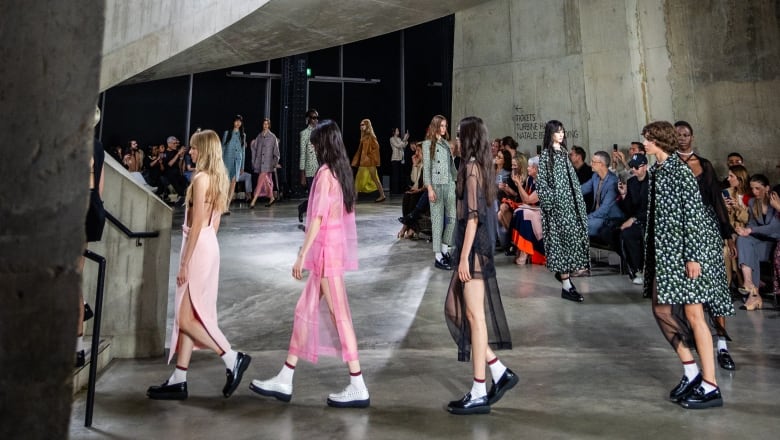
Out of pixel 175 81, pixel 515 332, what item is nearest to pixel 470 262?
pixel 515 332

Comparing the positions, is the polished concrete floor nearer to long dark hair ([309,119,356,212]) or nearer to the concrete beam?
long dark hair ([309,119,356,212])

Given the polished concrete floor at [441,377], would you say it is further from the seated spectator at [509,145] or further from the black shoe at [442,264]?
the seated spectator at [509,145]

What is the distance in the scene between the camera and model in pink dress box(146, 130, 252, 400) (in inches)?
140

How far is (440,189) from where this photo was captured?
744 cm

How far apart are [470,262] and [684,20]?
22.7 ft

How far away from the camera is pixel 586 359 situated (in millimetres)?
4148

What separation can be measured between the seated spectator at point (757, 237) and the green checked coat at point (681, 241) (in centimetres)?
246

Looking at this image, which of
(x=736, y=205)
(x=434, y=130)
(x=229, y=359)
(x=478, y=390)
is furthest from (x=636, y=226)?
(x=229, y=359)

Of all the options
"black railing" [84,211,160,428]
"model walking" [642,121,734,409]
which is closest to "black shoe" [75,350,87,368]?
"black railing" [84,211,160,428]

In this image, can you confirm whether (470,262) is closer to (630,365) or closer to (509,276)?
(630,365)

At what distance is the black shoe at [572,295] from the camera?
5.80 meters

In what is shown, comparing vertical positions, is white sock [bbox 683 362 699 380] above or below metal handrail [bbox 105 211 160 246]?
below

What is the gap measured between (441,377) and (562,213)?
9.15ft

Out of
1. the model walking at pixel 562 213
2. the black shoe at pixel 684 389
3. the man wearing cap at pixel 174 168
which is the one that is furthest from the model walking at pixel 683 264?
the man wearing cap at pixel 174 168
